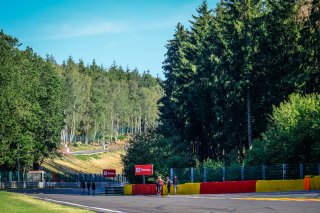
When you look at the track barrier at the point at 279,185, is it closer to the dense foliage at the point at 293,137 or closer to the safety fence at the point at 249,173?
the safety fence at the point at 249,173

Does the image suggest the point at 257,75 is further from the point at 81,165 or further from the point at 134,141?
the point at 81,165

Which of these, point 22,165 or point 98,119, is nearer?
point 22,165

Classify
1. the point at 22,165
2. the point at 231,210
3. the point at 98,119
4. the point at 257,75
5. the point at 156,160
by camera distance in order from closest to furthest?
the point at 231,210 < the point at 257,75 < the point at 156,160 < the point at 22,165 < the point at 98,119

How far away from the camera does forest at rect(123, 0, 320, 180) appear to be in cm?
3959

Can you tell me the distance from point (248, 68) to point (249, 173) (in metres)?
14.7

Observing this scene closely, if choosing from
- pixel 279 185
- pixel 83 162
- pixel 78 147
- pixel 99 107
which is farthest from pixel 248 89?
pixel 99 107

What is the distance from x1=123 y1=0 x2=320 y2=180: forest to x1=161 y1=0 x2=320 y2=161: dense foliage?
99 millimetres

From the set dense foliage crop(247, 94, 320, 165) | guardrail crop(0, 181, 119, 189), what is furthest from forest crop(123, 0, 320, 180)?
guardrail crop(0, 181, 119, 189)

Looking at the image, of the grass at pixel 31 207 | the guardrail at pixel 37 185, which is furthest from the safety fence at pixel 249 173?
the guardrail at pixel 37 185

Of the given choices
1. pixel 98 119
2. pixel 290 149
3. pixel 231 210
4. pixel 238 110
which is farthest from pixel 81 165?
pixel 231 210

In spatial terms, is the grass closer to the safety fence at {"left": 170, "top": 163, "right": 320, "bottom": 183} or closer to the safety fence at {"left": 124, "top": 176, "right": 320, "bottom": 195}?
the safety fence at {"left": 124, "top": 176, "right": 320, "bottom": 195}

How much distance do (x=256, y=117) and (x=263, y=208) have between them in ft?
113

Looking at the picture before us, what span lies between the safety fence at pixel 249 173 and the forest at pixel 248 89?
1.98 meters

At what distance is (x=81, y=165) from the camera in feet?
364
